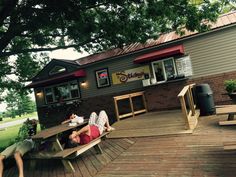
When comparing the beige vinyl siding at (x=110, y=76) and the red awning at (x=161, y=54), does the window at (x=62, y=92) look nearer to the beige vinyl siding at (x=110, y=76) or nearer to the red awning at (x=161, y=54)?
the beige vinyl siding at (x=110, y=76)

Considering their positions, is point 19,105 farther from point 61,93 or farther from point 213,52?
point 213,52

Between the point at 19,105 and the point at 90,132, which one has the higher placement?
the point at 19,105

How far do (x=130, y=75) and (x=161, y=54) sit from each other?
2637 millimetres

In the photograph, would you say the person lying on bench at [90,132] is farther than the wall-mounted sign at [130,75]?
No

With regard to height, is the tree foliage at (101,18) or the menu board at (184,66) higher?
the tree foliage at (101,18)

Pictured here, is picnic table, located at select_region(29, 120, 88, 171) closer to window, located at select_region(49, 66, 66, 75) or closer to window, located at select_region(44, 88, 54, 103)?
window, located at select_region(49, 66, 66, 75)

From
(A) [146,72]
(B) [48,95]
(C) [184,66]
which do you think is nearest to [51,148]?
(A) [146,72]

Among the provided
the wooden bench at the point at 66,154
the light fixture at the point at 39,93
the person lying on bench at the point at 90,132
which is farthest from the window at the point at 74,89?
the wooden bench at the point at 66,154

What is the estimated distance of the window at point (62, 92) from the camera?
52.1ft

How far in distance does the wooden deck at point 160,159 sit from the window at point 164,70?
17.4 ft

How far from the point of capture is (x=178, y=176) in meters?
3.86

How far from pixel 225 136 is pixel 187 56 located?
6674 mm

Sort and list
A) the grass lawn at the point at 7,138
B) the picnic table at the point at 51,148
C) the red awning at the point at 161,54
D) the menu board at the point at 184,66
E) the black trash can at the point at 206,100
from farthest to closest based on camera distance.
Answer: the grass lawn at the point at 7,138
the menu board at the point at 184,66
the red awning at the point at 161,54
the black trash can at the point at 206,100
the picnic table at the point at 51,148

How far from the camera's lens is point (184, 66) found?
11672 millimetres
